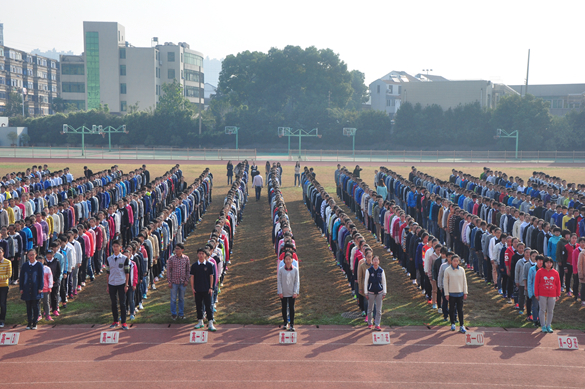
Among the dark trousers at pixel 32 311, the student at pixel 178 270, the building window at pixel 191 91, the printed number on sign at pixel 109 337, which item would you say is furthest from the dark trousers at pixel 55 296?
the building window at pixel 191 91

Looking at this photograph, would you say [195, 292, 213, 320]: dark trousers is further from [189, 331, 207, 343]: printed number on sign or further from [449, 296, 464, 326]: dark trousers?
[449, 296, 464, 326]: dark trousers

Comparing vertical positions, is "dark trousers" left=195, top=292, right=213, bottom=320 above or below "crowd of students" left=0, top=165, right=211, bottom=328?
below

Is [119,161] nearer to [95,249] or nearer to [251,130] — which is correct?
[251,130]

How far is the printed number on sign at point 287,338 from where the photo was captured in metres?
9.99

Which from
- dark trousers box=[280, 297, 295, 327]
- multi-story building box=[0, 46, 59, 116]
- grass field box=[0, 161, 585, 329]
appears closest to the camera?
dark trousers box=[280, 297, 295, 327]

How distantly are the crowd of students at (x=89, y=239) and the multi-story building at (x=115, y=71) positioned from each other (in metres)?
80.6

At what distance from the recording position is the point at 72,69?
103 meters

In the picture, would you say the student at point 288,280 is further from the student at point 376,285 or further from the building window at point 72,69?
the building window at point 72,69

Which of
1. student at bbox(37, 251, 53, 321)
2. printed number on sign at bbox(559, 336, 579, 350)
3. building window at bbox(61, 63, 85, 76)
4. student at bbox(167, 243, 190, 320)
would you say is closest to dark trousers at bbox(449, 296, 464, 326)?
printed number on sign at bbox(559, 336, 579, 350)

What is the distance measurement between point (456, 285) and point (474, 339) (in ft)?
3.37

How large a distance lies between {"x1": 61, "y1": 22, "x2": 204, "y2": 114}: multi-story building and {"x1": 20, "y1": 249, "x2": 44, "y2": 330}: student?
89.9 metres

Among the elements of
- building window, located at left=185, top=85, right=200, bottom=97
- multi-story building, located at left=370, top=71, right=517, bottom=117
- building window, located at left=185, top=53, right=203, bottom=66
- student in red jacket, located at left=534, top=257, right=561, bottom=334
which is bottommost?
student in red jacket, located at left=534, top=257, right=561, bottom=334

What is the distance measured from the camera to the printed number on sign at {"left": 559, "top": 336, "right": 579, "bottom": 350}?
9.77 m

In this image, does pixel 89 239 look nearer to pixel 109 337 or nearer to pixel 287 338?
pixel 109 337
